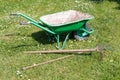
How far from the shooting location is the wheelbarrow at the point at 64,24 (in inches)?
316

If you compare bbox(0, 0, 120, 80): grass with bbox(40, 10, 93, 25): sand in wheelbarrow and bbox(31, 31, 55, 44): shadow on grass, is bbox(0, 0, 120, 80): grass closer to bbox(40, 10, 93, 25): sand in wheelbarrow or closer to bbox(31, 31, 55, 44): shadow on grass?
bbox(31, 31, 55, 44): shadow on grass

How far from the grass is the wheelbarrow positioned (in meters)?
0.27

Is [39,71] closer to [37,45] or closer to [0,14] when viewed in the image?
[37,45]

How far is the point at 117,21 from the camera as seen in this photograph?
9.92 metres

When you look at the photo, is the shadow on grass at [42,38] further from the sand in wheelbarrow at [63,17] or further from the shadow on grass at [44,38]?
the sand in wheelbarrow at [63,17]

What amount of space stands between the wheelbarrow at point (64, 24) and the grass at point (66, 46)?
27 centimetres

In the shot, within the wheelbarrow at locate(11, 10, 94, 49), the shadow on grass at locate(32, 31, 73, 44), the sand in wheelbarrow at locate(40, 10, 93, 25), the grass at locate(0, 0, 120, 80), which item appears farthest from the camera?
the shadow on grass at locate(32, 31, 73, 44)

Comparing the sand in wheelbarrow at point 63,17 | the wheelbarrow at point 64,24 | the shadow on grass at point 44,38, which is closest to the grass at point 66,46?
the shadow on grass at point 44,38

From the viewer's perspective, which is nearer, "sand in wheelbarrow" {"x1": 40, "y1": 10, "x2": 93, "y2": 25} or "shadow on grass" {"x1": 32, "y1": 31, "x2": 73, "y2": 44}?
"sand in wheelbarrow" {"x1": 40, "y1": 10, "x2": 93, "y2": 25}

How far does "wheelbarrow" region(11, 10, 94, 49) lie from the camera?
802 cm

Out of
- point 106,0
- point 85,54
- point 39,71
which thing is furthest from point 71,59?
point 106,0

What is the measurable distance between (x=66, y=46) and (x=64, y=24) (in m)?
0.74

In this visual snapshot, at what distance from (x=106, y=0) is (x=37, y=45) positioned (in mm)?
4001

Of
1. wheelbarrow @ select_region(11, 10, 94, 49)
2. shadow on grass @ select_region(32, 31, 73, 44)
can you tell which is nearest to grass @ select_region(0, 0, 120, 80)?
shadow on grass @ select_region(32, 31, 73, 44)
